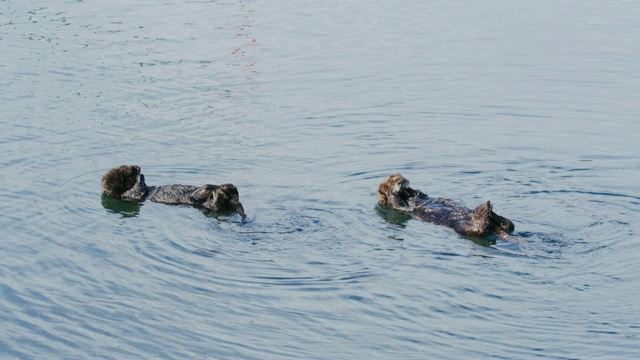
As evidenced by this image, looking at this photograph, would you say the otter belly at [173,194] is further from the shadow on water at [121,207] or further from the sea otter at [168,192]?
the shadow on water at [121,207]

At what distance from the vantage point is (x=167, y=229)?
8.90 meters

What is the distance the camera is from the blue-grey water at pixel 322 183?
22.7ft

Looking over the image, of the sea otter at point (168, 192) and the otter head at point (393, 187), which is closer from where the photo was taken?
the sea otter at point (168, 192)

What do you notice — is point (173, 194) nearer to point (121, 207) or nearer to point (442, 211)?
point (121, 207)

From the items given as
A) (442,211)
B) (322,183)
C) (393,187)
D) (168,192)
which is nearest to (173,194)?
(168,192)

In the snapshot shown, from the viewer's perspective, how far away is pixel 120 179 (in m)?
9.89

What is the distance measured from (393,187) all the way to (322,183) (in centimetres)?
109

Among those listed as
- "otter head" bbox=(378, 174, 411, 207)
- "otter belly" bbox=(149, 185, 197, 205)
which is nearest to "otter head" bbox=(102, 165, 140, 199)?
"otter belly" bbox=(149, 185, 197, 205)

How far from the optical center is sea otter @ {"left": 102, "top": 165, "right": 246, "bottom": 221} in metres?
8.99

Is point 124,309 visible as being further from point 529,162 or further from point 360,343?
point 529,162

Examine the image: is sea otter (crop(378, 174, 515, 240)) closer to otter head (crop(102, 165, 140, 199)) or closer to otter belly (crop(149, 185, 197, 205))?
otter belly (crop(149, 185, 197, 205))

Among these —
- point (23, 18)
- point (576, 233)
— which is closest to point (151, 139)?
point (576, 233)

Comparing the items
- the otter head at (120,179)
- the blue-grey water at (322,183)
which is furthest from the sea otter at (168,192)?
the blue-grey water at (322,183)

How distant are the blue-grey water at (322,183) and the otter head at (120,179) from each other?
7.1 inches
